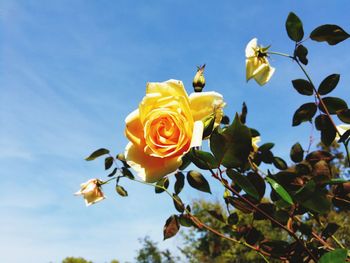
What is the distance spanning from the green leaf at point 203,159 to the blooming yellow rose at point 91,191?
2.03 ft

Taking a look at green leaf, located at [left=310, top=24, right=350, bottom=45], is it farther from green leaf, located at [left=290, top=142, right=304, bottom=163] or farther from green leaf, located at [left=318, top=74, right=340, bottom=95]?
green leaf, located at [left=290, top=142, right=304, bottom=163]

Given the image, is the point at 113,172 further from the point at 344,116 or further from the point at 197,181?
the point at 344,116

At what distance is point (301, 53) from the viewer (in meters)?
1.05

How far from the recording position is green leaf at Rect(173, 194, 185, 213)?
3.54 ft

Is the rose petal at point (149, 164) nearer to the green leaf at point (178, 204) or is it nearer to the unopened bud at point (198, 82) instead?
the unopened bud at point (198, 82)

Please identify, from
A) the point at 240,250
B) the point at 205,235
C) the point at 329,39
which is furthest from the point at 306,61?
the point at 205,235

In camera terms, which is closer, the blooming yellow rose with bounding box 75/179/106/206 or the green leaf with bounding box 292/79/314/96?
the green leaf with bounding box 292/79/314/96

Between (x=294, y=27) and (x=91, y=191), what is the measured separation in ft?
2.57

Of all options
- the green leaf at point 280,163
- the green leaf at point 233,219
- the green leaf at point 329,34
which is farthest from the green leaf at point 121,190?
the green leaf at point 329,34

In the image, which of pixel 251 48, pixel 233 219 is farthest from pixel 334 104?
pixel 233 219

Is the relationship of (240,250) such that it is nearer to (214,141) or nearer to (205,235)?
(205,235)

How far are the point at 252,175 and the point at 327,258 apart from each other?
0.97 ft

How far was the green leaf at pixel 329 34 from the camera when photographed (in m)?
0.98

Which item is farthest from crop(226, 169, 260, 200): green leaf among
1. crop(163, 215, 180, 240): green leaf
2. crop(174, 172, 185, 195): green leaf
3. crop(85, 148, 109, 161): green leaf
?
crop(85, 148, 109, 161): green leaf
